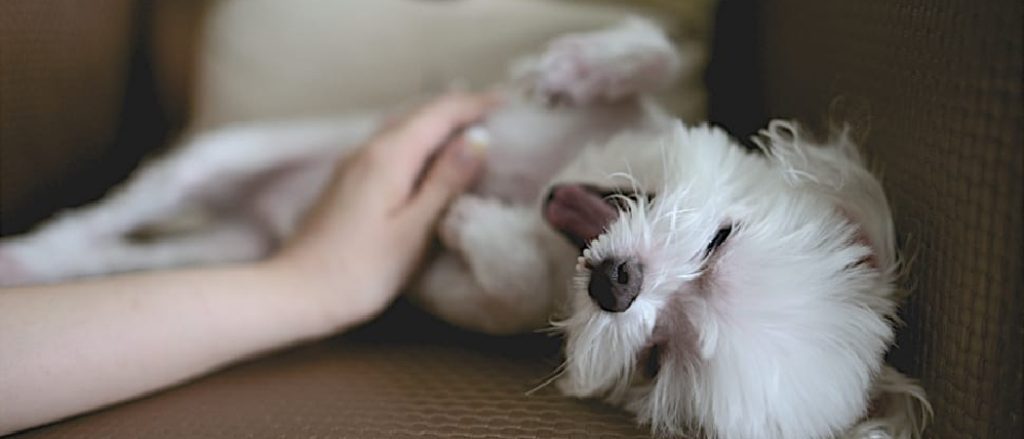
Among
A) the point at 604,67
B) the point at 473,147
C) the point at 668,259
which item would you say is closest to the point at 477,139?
the point at 473,147

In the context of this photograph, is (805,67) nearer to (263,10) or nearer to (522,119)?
(522,119)

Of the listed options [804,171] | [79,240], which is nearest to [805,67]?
[804,171]

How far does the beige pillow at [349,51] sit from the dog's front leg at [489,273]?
0.38 m

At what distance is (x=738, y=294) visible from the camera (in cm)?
73

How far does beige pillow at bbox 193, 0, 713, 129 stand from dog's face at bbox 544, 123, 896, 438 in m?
0.55

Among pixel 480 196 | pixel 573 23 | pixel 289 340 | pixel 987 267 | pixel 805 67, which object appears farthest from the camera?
pixel 573 23

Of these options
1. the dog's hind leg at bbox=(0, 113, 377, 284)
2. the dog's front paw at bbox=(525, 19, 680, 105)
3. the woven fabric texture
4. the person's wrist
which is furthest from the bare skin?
the woven fabric texture

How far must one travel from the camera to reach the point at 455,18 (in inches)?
52.6

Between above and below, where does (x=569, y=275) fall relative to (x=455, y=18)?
below

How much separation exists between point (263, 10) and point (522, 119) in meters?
0.50

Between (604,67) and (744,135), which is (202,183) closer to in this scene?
(604,67)

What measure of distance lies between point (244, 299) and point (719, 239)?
0.43m

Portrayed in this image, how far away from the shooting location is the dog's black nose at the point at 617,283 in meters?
0.73

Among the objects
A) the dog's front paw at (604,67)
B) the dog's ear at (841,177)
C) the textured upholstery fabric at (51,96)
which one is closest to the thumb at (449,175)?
the dog's front paw at (604,67)
